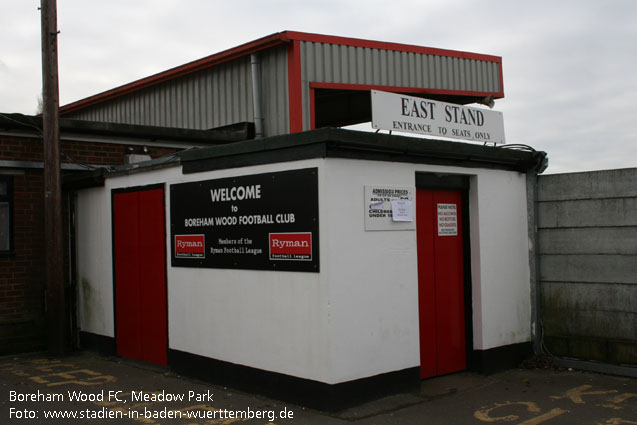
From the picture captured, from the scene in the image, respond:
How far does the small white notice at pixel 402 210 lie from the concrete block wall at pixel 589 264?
7.88 ft

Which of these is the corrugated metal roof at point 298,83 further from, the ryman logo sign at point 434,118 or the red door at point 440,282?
the red door at point 440,282

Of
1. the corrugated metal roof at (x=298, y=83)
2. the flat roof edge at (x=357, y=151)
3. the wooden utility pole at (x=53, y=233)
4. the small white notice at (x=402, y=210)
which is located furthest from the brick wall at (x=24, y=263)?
the small white notice at (x=402, y=210)

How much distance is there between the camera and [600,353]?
25.7ft

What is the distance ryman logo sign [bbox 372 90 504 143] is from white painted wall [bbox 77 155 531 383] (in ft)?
1.72

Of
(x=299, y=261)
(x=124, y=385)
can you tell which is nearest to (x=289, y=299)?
(x=299, y=261)

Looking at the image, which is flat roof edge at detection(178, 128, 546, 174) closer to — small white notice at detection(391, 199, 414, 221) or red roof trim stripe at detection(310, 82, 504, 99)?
Result: small white notice at detection(391, 199, 414, 221)

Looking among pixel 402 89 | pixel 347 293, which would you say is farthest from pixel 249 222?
pixel 402 89

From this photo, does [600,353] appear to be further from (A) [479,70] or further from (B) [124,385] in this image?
(A) [479,70]

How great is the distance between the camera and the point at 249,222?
7246 mm

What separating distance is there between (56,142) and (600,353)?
800 cm

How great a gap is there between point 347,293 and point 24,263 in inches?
237

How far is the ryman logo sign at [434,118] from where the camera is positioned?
7332mm

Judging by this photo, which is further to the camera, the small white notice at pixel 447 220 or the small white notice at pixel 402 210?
the small white notice at pixel 447 220

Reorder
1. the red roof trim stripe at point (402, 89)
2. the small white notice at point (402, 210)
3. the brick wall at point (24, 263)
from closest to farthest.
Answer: the small white notice at point (402, 210) → the brick wall at point (24, 263) → the red roof trim stripe at point (402, 89)
